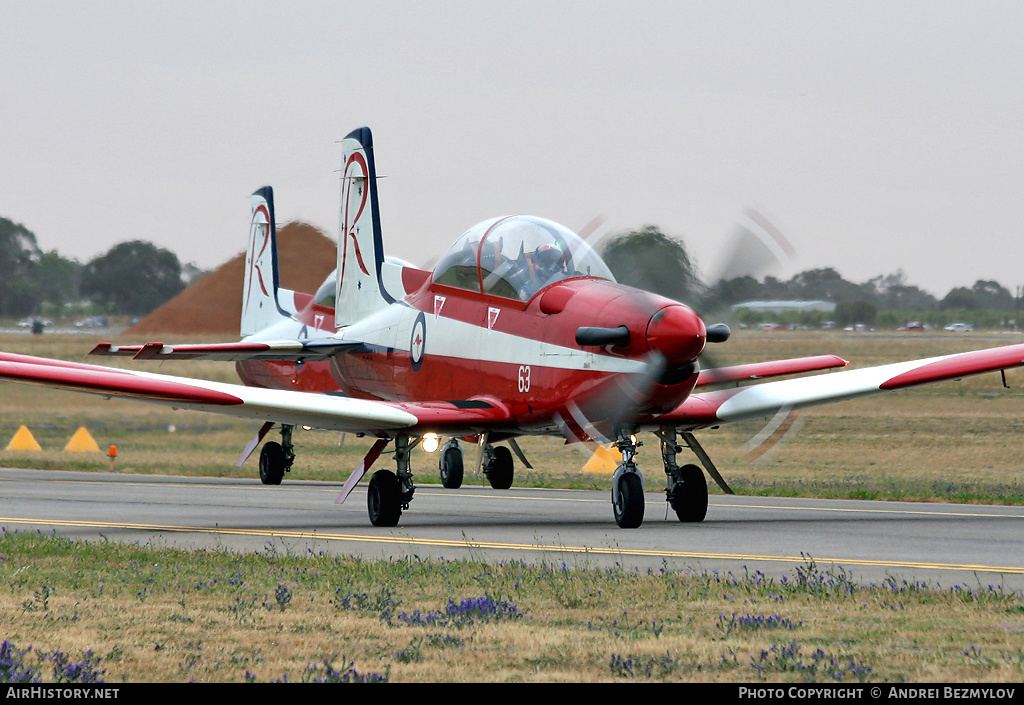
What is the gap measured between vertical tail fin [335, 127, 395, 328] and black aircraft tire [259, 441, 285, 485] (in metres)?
5.64

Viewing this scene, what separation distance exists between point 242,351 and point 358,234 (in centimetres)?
402

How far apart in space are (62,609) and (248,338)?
20955 millimetres

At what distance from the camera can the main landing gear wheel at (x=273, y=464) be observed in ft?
88.2

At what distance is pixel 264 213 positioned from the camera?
31.5 metres

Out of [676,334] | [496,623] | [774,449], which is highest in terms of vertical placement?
[676,334]

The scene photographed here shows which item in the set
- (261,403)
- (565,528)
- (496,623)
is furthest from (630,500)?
(496,623)

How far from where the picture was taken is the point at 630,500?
590 inches

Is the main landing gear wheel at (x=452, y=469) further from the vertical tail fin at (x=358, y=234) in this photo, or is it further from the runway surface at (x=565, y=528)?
the vertical tail fin at (x=358, y=234)

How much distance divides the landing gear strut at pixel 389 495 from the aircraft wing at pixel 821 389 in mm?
3212

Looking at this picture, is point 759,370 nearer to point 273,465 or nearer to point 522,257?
point 522,257

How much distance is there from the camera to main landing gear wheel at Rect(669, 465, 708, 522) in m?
16.6

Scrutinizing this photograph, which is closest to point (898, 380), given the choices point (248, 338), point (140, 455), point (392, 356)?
point (392, 356)

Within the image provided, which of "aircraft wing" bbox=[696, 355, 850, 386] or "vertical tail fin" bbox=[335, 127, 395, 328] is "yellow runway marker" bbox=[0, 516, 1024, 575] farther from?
"vertical tail fin" bbox=[335, 127, 395, 328]
